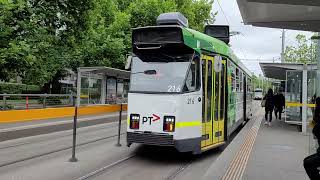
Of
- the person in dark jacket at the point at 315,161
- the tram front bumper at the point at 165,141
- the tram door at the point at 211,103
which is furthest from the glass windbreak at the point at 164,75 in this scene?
the person in dark jacket at the point at 315,161

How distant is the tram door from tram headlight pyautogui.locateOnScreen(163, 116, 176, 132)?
1.06 meters

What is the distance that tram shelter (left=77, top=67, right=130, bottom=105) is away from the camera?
2566cm

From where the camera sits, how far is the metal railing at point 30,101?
750 inches

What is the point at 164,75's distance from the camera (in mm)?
11039

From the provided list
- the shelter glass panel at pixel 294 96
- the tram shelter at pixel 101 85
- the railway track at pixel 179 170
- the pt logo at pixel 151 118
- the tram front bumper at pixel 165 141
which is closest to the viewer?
the railway track at pixel 179 170

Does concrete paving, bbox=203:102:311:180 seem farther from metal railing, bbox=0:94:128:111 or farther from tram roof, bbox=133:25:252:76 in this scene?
metal railing, bbox=0:94:128:111

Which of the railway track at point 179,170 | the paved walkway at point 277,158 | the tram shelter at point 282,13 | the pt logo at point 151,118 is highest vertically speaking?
the tram shelter at point 282,13

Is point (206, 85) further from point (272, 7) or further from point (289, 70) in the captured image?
point (289, 70)

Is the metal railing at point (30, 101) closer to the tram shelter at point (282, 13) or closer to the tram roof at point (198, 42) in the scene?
the tram roof at point (198, 42)

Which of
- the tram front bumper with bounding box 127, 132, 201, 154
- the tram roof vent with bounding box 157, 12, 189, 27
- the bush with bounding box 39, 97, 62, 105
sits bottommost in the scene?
the tram front bumper with bounding box 127, 132, 201, 154

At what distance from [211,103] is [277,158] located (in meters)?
2.07

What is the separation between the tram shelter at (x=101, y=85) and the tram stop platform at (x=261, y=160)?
12456 mm

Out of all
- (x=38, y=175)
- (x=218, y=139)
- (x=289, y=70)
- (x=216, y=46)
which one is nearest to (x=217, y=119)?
(x=218, y=139)

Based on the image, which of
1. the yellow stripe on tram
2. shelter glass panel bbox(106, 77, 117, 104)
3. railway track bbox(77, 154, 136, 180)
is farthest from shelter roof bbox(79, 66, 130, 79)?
the yellow stripe on tram
